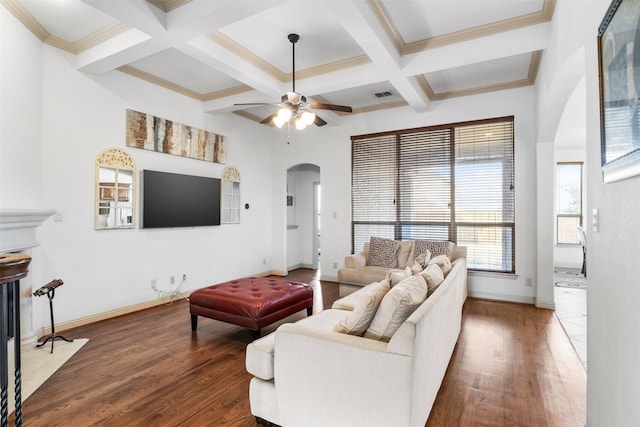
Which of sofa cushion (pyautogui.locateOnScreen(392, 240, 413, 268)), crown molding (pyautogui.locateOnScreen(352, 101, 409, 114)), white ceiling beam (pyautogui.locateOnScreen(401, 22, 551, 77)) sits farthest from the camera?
crown molding (pyautogui.locateOnScreen(352, 101, 409, 114))

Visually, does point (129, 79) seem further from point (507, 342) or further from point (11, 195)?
point (507, 342)

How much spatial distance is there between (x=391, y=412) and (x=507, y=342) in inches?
91.9

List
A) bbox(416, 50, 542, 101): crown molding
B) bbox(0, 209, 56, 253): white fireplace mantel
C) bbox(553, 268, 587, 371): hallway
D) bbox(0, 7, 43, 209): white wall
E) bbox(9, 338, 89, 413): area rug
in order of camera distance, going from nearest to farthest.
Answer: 1. bbox(9, 338, 89, 413): area rug
2. bbox(0, 209, 56, 253): white fireplace mantel
3. bbox(0, 7, 43, 209): white wall
4. bbox(553, 268, 587, 371): hallway
5. bbox(416, 50, 542, 101): crown molding

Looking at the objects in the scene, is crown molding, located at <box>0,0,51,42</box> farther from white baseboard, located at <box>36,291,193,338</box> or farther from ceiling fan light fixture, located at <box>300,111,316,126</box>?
white baseboard, located at <box>36,291,193,338</box>

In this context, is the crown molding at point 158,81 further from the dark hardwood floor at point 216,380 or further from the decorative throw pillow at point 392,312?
the decorative throw pillow at point 392,312

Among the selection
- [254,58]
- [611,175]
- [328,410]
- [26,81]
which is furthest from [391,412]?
[26,81]

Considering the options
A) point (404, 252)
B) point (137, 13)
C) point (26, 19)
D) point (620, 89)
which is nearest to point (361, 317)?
point (620, 89)

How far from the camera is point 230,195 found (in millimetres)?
5824

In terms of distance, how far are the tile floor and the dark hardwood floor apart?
100 millimetres

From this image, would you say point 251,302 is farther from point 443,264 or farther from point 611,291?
point 611,291

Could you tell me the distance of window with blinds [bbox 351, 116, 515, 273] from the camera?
4855 mm

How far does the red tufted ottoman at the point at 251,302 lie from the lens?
3.14 metres

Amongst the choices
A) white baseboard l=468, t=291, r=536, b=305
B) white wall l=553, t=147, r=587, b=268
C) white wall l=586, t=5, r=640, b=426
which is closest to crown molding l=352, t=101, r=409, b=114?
white baseboard l=468, t=291, r=536, b=305

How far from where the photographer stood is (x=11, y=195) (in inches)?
118
